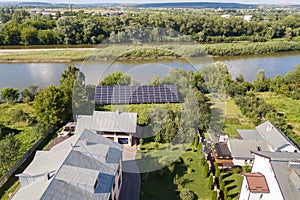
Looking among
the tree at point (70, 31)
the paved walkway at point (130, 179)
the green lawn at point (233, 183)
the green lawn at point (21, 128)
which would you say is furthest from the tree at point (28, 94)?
the tree at point (70, 31)

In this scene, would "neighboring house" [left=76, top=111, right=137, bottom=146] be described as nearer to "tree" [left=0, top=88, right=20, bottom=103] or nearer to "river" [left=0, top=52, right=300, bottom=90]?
"river" [left=0, top=52, right=300, bottom=90]

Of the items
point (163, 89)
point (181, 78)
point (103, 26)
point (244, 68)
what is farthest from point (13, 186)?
point (103, 26)

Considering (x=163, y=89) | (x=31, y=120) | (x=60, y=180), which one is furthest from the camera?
(x=163, y=89)

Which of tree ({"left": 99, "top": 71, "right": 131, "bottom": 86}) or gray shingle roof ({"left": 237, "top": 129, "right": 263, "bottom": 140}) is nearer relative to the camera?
gray shingle roof ({"left": 237, "top": 129, "right": 263, "bottom": 140})

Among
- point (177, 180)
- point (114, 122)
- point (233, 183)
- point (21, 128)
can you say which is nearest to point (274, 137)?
point (233, 183)

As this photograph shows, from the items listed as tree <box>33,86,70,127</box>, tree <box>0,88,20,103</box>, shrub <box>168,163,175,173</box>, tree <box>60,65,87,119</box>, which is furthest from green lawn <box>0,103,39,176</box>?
shrub <box>168,163,175,173</box>

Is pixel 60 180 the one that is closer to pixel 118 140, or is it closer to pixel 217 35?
pixel 118 140
